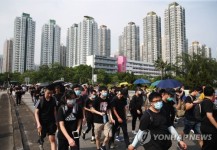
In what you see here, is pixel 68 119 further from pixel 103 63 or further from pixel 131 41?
pixel 131 41

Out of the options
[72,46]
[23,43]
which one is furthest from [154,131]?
[72,46]

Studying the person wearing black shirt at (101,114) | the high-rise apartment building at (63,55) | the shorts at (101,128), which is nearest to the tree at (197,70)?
the person wearing black shirt at (101,114)

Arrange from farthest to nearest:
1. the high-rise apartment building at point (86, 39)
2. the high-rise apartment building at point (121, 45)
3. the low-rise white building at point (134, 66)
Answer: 1. the high-rise apartment building at point (121, 45)
2. the high-rise apartment building at point (86, 39)
3. the low-rise white building at point (134, 66)

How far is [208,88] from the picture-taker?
14.2 feet

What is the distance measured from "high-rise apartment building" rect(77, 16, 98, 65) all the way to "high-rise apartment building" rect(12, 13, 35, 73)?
2402cm

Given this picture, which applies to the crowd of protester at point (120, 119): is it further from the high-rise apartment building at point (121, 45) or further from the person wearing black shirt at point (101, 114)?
the high-rise apartment building at point (121, 45)

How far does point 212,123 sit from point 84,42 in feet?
380

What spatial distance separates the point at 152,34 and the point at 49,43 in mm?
50578

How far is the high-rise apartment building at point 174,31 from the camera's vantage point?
10231cm

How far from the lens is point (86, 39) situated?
117 metres

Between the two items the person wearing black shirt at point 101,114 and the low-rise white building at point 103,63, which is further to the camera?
the low-rise white building at point 103,63

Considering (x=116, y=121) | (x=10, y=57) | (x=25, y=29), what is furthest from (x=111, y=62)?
(x=116, y=121)

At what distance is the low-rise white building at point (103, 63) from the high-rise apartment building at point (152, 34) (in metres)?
21.5

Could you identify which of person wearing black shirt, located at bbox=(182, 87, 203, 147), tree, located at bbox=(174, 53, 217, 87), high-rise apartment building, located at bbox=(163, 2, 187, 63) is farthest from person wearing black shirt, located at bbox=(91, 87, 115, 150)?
high-rise apartment building, located at bbox=(163, 2, 187, 63)
